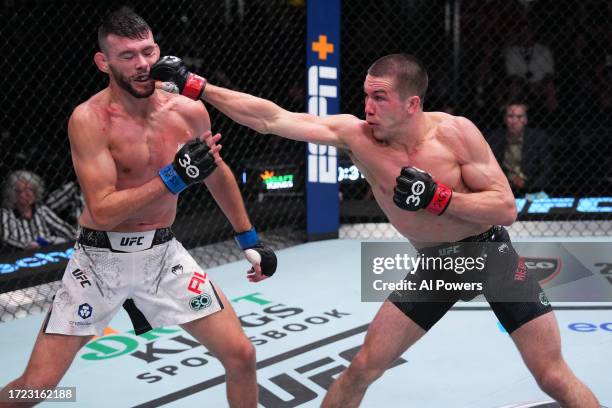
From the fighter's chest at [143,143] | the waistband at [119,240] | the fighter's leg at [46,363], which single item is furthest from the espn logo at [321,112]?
the fighter's leg at [46,363]

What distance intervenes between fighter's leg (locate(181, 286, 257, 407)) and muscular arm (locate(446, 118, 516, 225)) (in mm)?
815

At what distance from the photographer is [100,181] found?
238cm

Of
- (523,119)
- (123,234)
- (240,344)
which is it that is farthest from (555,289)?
(123,234)

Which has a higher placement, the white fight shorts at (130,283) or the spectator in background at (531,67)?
the spectator in background at (531,67)

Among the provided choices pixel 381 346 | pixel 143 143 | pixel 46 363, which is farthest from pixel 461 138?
pixel 46 363

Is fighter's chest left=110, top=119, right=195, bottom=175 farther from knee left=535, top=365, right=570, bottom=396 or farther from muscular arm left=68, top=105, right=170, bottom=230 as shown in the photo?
knee left=535, top=365, right=570, bottom=396

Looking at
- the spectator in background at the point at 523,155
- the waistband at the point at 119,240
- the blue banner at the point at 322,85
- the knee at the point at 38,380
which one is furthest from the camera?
the spectator in background at the point at 523,155

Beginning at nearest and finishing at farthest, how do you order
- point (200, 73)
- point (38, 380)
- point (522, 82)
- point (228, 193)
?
point (38, 380) < point (228, 193) < point (200, 73) < point (522, 82)

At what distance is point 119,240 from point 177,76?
22.9 inches

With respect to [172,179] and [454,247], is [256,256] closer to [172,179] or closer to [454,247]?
[172,179]

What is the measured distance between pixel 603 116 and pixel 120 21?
16.6ft

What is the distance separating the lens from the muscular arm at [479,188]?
7.98ft

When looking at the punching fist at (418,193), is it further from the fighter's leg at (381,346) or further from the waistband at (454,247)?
the fighter's leg at (381,346)

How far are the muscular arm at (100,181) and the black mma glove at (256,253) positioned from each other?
519mm
